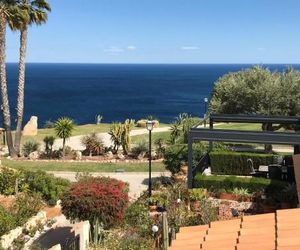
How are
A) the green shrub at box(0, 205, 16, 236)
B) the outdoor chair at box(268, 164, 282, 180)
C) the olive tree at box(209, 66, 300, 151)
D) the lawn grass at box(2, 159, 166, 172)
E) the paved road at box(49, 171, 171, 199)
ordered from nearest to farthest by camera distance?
1. the green shrub at box(0, 205, 16, 236)
2. the outdoor chair at box(268, 164, 282, 180)
3. the paved road at box(49, 171, 171, 199)
4. the lawn grass at box(2, 159, 166, 172)
5. the olive tree at box(209, 66, 300, 151)

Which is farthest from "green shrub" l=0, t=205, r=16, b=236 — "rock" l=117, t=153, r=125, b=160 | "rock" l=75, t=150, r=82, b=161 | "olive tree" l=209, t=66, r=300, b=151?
"olive tree" l=209, t=66, r=300, b=151

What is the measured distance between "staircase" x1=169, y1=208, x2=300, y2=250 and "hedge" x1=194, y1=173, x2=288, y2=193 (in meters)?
9.15

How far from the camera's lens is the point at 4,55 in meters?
30.4

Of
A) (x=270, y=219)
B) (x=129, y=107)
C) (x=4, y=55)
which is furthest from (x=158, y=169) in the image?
(x=129, y=107)

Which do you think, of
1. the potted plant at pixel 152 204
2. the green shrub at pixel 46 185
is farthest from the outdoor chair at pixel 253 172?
the green shrub at pixel 46 185

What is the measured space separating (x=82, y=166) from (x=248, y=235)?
728 inches

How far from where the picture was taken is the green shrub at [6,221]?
14398 millimetres

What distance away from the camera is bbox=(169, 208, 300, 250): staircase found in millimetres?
8484

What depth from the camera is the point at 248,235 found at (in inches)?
363

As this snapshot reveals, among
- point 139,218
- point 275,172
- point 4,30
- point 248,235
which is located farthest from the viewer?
point 4,30

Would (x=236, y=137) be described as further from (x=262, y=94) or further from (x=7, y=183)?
(x=262, y=94)

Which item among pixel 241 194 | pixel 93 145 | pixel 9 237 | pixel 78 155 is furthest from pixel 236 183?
pixel 93 145

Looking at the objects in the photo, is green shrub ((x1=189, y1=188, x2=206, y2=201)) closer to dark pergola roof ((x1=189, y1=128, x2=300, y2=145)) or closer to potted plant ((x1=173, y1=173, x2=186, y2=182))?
dark pergola roof ((x1=189, y1=128, x2=300, y2=145))

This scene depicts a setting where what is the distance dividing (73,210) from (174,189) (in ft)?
20.6
